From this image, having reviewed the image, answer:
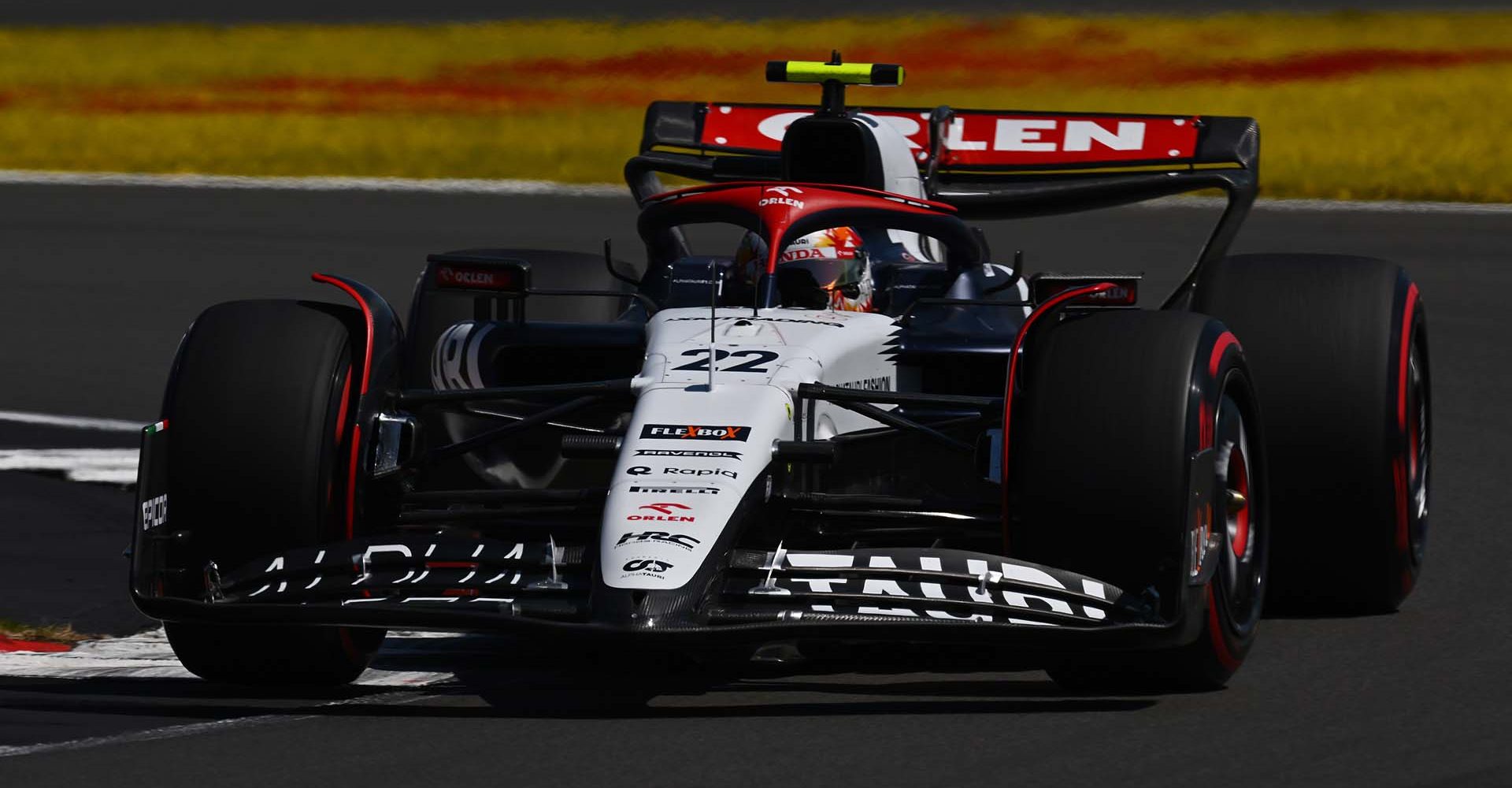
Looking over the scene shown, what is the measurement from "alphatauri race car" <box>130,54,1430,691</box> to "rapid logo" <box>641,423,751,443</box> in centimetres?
1

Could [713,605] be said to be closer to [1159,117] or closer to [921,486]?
[921,486]

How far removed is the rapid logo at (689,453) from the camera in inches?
254

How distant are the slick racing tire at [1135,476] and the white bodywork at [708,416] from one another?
66 cm

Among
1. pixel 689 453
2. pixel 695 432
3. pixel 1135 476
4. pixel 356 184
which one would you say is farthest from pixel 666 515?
pixel 356 184

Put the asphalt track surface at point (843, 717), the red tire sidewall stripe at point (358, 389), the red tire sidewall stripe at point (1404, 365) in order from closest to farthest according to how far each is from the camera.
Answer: the asphalt track surface at point (843, 717) → the red tire sidewall stripe at point (358, 389) → the red tire sidewall stripe at point (1404, 365)

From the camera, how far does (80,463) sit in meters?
10.4

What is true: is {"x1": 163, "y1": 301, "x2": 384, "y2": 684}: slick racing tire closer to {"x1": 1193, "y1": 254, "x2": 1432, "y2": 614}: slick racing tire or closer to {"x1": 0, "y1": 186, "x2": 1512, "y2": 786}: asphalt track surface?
{"x1": 0, "y1": 186, "x2": 1512, "y2": 786}: asphalt track surface

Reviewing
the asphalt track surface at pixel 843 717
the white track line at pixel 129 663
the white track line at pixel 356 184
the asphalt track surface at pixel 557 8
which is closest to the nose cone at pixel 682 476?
the asphalt track surface at pixel 843 717

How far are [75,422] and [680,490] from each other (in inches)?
238

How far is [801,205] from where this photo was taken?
8.15 meters

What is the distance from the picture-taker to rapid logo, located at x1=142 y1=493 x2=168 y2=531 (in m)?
6.58

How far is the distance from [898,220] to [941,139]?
239 cm

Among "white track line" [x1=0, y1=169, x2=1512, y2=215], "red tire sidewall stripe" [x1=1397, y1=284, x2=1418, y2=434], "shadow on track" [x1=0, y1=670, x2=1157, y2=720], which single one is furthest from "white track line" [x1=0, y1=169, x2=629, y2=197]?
"shadow on track" [x1=0, y1=670, x2=1157, y2=720]

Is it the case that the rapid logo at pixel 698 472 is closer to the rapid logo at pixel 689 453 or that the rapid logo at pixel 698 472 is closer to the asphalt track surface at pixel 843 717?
the rapid logo at pixel 689 453
